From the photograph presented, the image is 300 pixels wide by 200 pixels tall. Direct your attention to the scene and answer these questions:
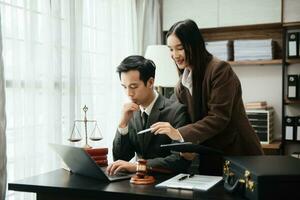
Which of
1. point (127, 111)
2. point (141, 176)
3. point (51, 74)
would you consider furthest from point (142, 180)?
point (51, 74)

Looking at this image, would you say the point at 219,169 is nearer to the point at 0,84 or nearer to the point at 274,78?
the point at 0,84

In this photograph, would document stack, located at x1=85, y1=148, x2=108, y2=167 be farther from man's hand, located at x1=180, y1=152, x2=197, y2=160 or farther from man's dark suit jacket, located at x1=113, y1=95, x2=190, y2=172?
man's hand, located at x1=180, y1=152, x2=197, y2=160

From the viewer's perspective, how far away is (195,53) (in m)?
1.86

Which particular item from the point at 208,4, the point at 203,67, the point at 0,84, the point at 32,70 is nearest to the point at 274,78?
the point at 208,4

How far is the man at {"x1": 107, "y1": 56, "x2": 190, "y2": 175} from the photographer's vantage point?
192 cm

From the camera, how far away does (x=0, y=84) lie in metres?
1.95

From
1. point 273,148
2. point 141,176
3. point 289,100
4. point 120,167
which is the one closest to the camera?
point 141,176

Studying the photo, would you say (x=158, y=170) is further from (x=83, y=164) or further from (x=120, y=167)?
(x=83, y=164)

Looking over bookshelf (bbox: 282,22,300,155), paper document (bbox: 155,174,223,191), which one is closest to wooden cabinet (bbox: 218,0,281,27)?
bookshelf (bbox: 282,22,300,155)

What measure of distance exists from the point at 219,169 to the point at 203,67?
49 centimetres

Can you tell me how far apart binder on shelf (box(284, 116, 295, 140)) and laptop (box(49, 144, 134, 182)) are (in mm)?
2170

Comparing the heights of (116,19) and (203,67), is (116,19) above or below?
above

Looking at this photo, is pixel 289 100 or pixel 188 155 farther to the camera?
pixel 289 100

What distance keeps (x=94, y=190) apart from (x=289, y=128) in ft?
8.14
